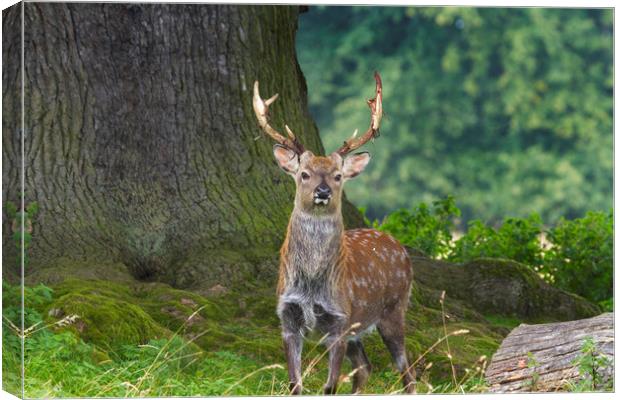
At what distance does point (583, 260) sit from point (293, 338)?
4551 mm

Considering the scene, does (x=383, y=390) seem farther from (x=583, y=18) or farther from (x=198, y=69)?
(x=583, y=18)

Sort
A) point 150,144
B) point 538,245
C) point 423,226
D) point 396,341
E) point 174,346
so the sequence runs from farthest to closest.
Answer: point 423,226
point 538,245
point 150,144
point 396,341
point 174,346

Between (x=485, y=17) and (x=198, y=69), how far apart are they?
15023 mm

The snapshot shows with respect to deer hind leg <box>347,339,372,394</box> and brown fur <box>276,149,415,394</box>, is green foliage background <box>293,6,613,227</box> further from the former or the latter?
brown fur <box>276,149,415,394</box>

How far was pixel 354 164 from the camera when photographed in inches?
311

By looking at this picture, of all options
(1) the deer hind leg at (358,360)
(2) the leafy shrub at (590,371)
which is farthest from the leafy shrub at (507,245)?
(2) the leafy shrub at (590,371)

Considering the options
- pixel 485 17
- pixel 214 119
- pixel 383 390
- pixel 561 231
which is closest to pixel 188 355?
pixel 383 390

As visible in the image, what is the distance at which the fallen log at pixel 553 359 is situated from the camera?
303 inches

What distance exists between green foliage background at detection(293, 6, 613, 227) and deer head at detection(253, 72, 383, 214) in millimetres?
14972

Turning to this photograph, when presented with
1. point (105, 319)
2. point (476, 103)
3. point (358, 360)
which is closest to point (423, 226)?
point (358, 360)

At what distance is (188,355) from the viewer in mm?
7953

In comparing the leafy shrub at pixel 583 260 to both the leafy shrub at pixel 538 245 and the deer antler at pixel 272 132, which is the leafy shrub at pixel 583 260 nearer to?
the leafy shrub at pixel 538 245

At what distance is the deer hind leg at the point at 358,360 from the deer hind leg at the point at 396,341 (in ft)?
0.56

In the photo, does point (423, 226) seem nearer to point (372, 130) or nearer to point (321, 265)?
point (372, 130)
